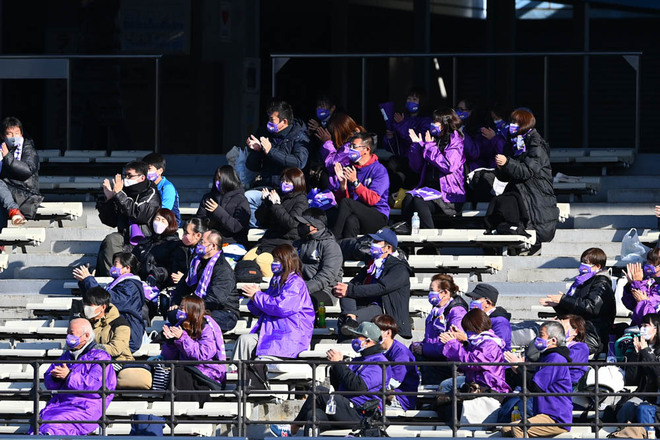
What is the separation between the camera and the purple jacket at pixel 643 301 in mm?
13516

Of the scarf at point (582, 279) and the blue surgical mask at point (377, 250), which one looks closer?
the scarf at point (582, 279)

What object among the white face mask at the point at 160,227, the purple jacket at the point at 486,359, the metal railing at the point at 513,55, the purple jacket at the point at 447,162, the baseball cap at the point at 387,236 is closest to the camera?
the purple jacket at the point at 486,359

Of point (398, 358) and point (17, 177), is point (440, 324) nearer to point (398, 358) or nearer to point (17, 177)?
point (398, 358)

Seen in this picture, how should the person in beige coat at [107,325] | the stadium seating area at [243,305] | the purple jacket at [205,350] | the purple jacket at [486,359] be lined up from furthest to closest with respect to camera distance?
the person in beige coat at [107,325]
the purple jacket at [205,350]
the stadium seating area at [243,305]
the purple jacket at [486,359]

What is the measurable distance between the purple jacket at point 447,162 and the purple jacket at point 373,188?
0.65 metres

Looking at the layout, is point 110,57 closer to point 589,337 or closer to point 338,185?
point 338,185

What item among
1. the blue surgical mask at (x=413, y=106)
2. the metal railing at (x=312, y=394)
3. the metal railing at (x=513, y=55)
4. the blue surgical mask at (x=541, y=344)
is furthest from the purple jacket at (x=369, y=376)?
the metal railing at (x=513, y=55)

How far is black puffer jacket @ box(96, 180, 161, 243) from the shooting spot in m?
15.8

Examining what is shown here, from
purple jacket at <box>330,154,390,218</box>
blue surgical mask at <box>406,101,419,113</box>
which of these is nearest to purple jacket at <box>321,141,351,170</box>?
purple jacket at <box>330,154,390,218</box>

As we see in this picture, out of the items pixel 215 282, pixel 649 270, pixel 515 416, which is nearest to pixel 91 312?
pixel 215 282

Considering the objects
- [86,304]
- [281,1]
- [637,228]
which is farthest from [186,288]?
[281,1]

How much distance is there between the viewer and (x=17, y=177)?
17047mm

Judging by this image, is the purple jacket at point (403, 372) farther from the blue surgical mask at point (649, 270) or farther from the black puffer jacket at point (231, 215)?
the black puffer jacket at point (231, 215)

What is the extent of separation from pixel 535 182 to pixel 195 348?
14.5 ft
